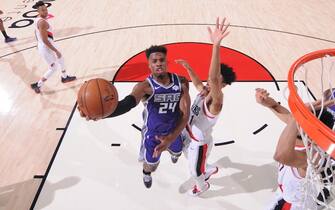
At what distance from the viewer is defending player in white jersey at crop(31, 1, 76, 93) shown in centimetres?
463

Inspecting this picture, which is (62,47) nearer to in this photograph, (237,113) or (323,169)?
(237,113)

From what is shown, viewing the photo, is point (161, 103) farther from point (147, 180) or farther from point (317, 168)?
point (317, 168)

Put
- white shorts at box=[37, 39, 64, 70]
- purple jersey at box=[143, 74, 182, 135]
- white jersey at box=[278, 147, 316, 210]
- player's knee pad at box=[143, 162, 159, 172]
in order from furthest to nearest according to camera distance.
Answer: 1. white shorts at box=[37, 39, 64, 70]
2. player's knee pad at box=[143, 162, 159, 172]
3. purple jersey at box=[143, 74, 182, 135]
4. white jersey at box=[278, 147, 316, 210]

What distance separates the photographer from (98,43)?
6715 millimetres

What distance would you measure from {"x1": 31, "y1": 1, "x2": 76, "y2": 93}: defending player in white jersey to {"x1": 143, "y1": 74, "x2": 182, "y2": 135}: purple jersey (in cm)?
267

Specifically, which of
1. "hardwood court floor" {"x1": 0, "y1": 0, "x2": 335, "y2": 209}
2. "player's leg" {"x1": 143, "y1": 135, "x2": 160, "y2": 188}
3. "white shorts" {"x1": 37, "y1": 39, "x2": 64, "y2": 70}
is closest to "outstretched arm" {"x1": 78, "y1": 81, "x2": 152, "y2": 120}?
"player's leg" {"x1": 143, "y1": 135, "x2": 160, "y2": 188}

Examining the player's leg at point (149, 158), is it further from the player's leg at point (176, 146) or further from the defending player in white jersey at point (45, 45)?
the defending player in white jersey at point (45, 45)

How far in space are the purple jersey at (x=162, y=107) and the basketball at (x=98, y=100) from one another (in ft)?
1.31

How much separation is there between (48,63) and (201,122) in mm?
3302

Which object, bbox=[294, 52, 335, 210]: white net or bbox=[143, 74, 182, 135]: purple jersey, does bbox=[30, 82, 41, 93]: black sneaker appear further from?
bbox=[294, 52, 335, 210]: white net

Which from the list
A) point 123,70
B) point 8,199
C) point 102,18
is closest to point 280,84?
point 123,70

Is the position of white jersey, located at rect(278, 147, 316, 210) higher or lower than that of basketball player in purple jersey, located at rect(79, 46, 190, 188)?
lower

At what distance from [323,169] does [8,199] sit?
10.9ft

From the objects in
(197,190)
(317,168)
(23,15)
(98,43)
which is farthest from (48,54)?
(317,168)
